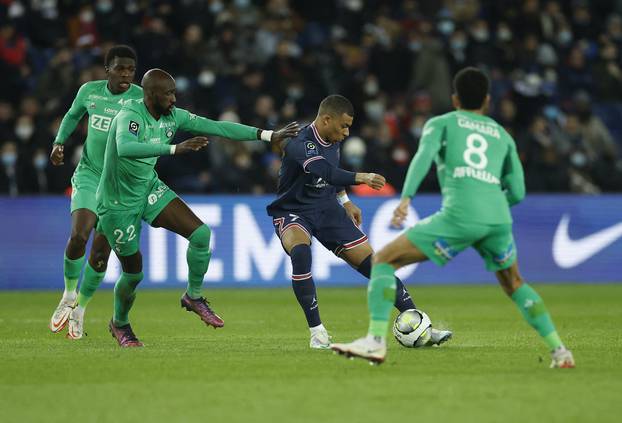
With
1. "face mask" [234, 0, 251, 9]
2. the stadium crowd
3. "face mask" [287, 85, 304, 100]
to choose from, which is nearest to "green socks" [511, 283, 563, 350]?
the stadium crowd

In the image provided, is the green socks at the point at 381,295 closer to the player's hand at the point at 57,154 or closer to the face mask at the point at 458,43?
the player's hand at the point at 57,154

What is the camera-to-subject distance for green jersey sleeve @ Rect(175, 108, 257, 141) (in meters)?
10.6

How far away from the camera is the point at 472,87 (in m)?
8.50

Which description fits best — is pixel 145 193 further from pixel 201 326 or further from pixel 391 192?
pixel 391 192

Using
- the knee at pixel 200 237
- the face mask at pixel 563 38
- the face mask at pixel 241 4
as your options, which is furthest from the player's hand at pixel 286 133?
the face mask at pixel 563 38

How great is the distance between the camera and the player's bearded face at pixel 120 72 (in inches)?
453

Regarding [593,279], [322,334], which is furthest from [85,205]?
[593,279]

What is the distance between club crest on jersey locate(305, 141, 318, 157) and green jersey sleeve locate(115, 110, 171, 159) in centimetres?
128

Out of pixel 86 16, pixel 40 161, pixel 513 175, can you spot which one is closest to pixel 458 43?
pixel 86 16

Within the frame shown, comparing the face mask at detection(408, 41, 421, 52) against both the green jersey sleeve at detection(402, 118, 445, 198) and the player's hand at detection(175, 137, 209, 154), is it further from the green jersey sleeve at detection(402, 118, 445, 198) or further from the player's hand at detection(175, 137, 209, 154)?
the green jersey sleeve at detection(402, 118, 445, 198)

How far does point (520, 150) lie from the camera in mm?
21328

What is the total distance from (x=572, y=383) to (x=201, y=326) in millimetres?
5944

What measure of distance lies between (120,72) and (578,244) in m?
10.3

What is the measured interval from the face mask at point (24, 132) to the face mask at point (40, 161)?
1.58 ft
